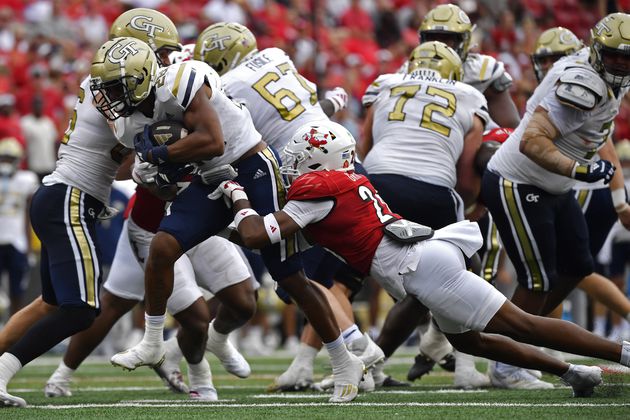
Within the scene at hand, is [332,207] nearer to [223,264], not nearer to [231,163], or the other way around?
[231,163]

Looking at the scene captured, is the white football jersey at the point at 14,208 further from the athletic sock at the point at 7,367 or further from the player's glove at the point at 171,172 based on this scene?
the player's glove at the point at 171,172

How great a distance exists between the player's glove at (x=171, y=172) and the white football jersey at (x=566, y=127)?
1910 mm

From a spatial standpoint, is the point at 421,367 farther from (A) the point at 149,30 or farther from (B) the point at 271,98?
(A) the point at 149,30

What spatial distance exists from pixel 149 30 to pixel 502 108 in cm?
265

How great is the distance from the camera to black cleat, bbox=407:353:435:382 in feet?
23.9

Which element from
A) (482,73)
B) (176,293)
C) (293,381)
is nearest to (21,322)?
(176,293)

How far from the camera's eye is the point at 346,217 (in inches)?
217

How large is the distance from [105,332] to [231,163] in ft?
5.30

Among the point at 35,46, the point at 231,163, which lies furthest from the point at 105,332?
the point at 35,46

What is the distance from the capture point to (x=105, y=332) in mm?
7031

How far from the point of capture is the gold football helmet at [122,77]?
5.64 meters

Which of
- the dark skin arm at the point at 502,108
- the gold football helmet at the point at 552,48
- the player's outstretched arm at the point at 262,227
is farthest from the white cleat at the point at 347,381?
the gold football helmet at the point at 552,48

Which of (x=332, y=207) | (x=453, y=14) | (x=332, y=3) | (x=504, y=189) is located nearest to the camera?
(x=332, y=207)

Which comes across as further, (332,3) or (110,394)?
(332,3)
